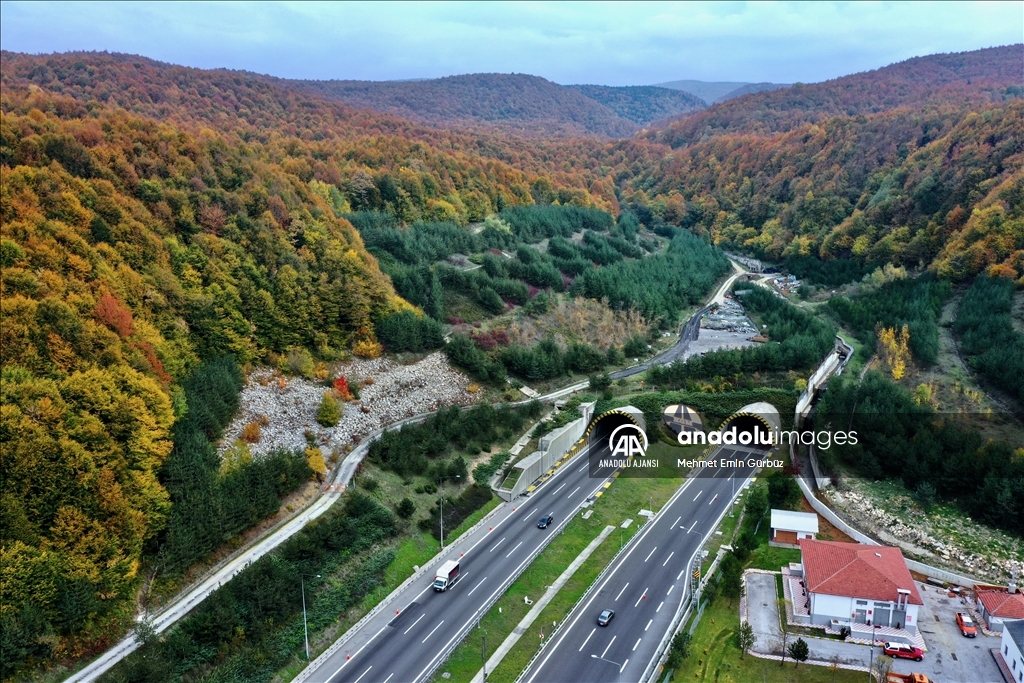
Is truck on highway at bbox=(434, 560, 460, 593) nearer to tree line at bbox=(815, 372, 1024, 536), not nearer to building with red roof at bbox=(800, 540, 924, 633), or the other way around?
building with red roof at bbox=(800, 540, 924, 633)

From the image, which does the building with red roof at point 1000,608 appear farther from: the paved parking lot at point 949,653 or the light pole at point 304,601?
the light pole at point 304,601

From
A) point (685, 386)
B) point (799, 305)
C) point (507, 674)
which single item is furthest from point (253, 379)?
point (799, 305)

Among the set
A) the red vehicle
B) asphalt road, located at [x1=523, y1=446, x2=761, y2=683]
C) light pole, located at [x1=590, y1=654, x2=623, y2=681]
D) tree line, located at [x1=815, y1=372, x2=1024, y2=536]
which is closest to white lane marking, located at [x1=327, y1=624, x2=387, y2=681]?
asphalt road, located at [x1=523, y1=446, x2=761, y2=683]

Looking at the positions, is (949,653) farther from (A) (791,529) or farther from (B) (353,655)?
(B) (353,655)

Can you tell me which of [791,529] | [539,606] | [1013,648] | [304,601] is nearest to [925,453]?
[791,529]

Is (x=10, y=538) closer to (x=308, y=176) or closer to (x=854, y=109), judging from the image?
(x=308, y=176)

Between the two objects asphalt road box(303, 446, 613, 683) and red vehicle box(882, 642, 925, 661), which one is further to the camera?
red vehicle box(882, 642, 925, 661)
